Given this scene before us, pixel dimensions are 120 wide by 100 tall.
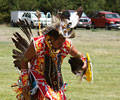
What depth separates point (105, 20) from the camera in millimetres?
33250

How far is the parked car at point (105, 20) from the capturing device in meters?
32.6

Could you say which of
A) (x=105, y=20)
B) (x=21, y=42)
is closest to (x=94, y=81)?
(x=21, y=42)

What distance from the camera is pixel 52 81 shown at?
5.16 meters

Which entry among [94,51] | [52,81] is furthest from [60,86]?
[94,51]

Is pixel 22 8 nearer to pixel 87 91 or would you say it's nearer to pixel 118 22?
pixel 118 22

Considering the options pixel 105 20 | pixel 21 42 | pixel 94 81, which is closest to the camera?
pixel 21 42

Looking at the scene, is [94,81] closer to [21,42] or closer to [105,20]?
[21,42]

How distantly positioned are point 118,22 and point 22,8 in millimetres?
13841

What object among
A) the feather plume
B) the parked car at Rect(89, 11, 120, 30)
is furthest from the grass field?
the parked car at Rect(89, 11, 120, 30)

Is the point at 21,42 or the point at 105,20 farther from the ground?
the point at 21,42

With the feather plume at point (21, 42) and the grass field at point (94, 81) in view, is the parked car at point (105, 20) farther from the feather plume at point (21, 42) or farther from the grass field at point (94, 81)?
the feather plume at point (21, 42)

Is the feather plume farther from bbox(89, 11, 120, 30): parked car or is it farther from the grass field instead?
bbox(89, 11, 120, 30): parked car

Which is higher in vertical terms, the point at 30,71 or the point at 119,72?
the point at 30,71

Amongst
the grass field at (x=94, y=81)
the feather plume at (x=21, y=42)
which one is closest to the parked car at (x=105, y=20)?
the grass field at (x=94, y=81)
